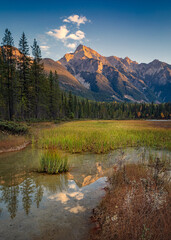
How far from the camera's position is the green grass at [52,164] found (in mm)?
7741

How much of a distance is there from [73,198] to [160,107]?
447 feet

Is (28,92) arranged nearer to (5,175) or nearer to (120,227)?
(5,175)

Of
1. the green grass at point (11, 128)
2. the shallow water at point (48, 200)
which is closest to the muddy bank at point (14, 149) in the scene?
the shallow water at point (48, 200)

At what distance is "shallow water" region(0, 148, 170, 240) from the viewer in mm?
3812

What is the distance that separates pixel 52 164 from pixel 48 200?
2639 millimetres

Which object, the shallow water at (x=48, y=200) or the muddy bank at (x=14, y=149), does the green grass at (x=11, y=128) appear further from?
the shallow water at (x=48, y=200)

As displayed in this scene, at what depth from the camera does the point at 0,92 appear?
124 ft

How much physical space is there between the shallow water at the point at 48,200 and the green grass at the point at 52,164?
362 millimetres

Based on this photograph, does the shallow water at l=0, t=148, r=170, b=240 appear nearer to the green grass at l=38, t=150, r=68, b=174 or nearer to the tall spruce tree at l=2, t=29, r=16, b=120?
the green grass at l=38, t=150, r=68, b=174

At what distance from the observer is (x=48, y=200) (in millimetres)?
5246

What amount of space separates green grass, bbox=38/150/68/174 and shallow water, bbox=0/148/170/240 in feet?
1.19

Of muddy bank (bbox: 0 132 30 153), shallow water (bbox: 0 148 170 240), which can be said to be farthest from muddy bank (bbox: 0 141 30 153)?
shallow water (bbox: 0 148 170 240)

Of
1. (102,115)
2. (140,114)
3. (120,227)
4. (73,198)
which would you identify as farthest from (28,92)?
(140,114)

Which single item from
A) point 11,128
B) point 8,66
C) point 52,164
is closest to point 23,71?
point 8,66
